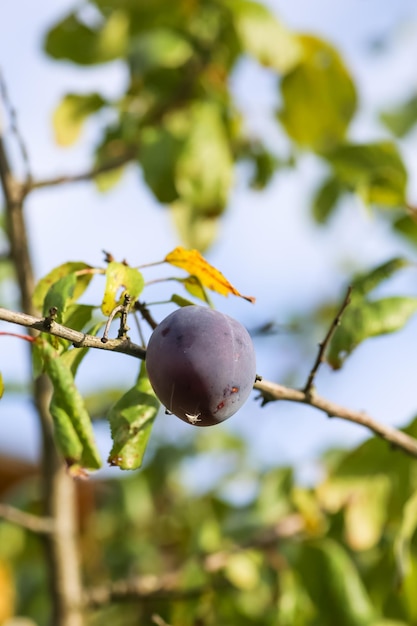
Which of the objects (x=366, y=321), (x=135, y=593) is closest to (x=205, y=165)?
(x=366, y=321)

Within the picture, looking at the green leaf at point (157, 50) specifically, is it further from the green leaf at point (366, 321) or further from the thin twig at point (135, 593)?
the thin twig at point (135, 593)

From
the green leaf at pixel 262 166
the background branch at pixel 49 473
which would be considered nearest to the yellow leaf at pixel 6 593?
the background branch at pixel 49 473

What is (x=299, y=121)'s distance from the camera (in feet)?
5.37

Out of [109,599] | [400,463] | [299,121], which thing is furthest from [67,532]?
[299,121]

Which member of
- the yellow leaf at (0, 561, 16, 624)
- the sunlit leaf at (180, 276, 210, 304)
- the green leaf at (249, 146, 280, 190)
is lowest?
the yellow leaf at (0, 561, 16, 624)

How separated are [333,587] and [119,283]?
0.62 m

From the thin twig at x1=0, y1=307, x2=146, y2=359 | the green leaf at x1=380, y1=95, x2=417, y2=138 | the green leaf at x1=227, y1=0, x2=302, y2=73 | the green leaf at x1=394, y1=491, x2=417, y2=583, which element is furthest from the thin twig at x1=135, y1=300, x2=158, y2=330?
the green leaf at x1=380, y1=95, x2=417, y2=138

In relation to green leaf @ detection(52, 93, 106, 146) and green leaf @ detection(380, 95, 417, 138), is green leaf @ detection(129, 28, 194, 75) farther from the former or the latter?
green leaf @ detection(380, 95, 417, 138)

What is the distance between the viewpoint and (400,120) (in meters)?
2.38

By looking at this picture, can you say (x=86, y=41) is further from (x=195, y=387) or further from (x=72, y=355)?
(x=195, y=387)

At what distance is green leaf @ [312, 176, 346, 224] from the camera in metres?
1.71

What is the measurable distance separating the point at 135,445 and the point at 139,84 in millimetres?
993

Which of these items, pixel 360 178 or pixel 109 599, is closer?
pixel 109 599

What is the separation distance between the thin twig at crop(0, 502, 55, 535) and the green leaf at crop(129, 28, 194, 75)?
803mm
